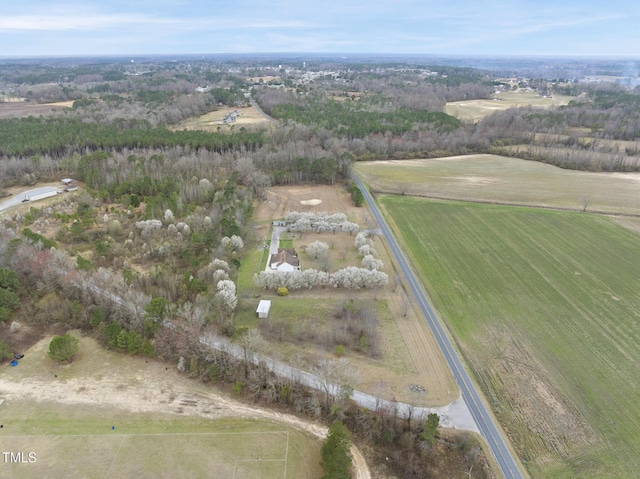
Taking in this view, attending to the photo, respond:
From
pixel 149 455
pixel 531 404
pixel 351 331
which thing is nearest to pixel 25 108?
pixel 351 331

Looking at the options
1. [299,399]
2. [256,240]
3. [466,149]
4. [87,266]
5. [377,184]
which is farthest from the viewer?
[466,149]

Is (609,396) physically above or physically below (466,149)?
below

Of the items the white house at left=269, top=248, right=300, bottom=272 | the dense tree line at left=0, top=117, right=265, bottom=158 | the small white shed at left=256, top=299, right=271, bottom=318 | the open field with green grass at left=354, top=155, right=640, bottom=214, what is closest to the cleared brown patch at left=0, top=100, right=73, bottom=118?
the dense tree line at left=0, top=117, right=265, bottom=158

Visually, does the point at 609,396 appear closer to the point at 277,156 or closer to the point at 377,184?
the point at 377,184

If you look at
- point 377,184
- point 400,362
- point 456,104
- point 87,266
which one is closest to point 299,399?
point 400,362

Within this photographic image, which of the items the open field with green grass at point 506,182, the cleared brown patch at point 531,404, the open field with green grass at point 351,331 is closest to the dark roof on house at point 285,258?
the open field with green grass at point 351,331
